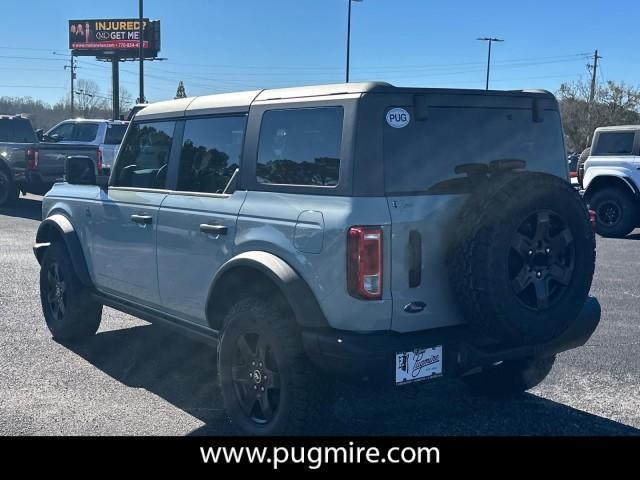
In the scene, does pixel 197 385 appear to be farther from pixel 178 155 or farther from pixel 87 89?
pixel 87 89

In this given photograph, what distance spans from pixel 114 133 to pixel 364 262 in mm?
15028

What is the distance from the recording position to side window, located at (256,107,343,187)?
Answer: 370cm

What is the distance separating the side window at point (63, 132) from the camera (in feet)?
59.7

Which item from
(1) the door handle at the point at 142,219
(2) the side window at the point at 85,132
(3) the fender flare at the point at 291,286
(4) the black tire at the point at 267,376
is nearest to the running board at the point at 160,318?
(4) the black tire at the point at 267,376

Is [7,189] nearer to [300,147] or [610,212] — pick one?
[610,212]

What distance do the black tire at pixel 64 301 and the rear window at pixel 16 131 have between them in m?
11.3

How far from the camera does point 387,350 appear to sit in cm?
348

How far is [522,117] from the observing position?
4.24 meters

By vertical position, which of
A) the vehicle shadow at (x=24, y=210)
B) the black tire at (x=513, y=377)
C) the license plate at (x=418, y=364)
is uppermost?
the license plate at (x=418, y=364)

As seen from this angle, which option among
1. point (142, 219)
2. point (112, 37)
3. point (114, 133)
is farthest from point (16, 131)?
point (112, 37)

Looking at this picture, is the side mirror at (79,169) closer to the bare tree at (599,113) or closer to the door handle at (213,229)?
the door handle at (213,229)

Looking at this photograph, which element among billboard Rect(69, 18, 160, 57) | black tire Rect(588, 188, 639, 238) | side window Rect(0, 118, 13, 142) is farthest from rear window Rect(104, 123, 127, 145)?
billboard Rect(69, 18, 160, 57)

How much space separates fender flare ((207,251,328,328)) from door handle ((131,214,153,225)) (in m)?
1.18

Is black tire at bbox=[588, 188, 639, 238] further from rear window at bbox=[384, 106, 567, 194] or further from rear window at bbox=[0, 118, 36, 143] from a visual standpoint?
rear window at bbox=[0, 118, 36, 143]
